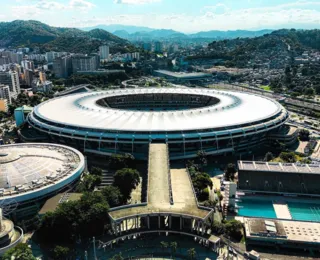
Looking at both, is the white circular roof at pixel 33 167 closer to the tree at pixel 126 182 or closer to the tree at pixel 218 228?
the tree at pixel 126 182

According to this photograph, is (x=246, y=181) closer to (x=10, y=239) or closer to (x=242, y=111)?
(x=242, y=111)

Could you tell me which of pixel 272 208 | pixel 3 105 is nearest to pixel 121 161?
pixel 272 208

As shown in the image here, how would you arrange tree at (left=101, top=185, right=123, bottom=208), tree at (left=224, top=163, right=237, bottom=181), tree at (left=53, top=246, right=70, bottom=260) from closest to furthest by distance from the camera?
tree at (left=53, top=246, right=70, bottom=260) < tree at (left=101, top=185, right=123, bottom=208) < tree at (left=224, top=163, right=237, bottom=181)

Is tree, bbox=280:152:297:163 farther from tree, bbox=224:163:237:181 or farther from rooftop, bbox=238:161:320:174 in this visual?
tree, bbox=224:163:237:181

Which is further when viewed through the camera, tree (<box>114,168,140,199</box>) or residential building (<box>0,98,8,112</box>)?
residential building (<box>0,98,8,112</box>)

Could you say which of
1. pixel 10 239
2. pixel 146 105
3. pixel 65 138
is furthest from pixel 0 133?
pixel 10 239

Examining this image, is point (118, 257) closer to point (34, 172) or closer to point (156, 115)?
point (34, 172)

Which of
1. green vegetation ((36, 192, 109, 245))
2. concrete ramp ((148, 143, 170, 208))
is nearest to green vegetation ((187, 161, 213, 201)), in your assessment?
concrete ramp ((148, 143, 170, 208))
